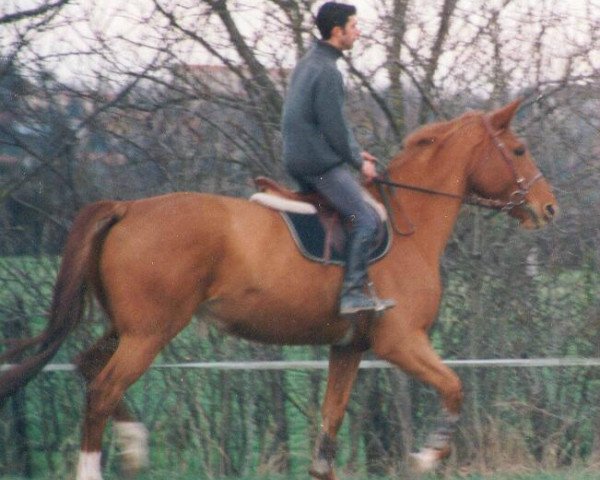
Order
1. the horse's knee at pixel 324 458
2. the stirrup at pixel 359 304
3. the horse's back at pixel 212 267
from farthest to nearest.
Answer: the horse's knee at pixel 324 458, the stirrup at pixel 359 304, the horse's back at pixel 212 267

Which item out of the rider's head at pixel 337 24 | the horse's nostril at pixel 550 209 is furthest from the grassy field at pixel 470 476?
the rider's head at pixel 337 24

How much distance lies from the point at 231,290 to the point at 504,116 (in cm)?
209

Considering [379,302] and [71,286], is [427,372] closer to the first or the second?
[379,302]

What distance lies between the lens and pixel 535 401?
9.35 meters

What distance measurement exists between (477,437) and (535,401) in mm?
619

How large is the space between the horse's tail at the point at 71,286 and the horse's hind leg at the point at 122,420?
0.35 meters

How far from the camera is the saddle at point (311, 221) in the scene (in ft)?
23.0

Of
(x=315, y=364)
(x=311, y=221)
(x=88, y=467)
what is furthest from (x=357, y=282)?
(x=88, y=467)

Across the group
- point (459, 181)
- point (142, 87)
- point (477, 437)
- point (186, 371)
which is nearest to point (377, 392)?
point (477, 437)

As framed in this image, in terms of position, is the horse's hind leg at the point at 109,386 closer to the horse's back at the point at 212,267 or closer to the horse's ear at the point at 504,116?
the horse's back at the point at 212,267

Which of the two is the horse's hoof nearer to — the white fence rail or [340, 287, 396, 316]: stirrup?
[340, 287, 396, 316]: stirrup

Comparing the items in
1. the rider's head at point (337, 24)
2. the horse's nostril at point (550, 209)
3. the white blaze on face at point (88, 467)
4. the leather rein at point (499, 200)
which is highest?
the rider's head at point (337, 24)

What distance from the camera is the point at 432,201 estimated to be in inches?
299

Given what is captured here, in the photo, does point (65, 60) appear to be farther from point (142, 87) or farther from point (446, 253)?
point (446, 253)
